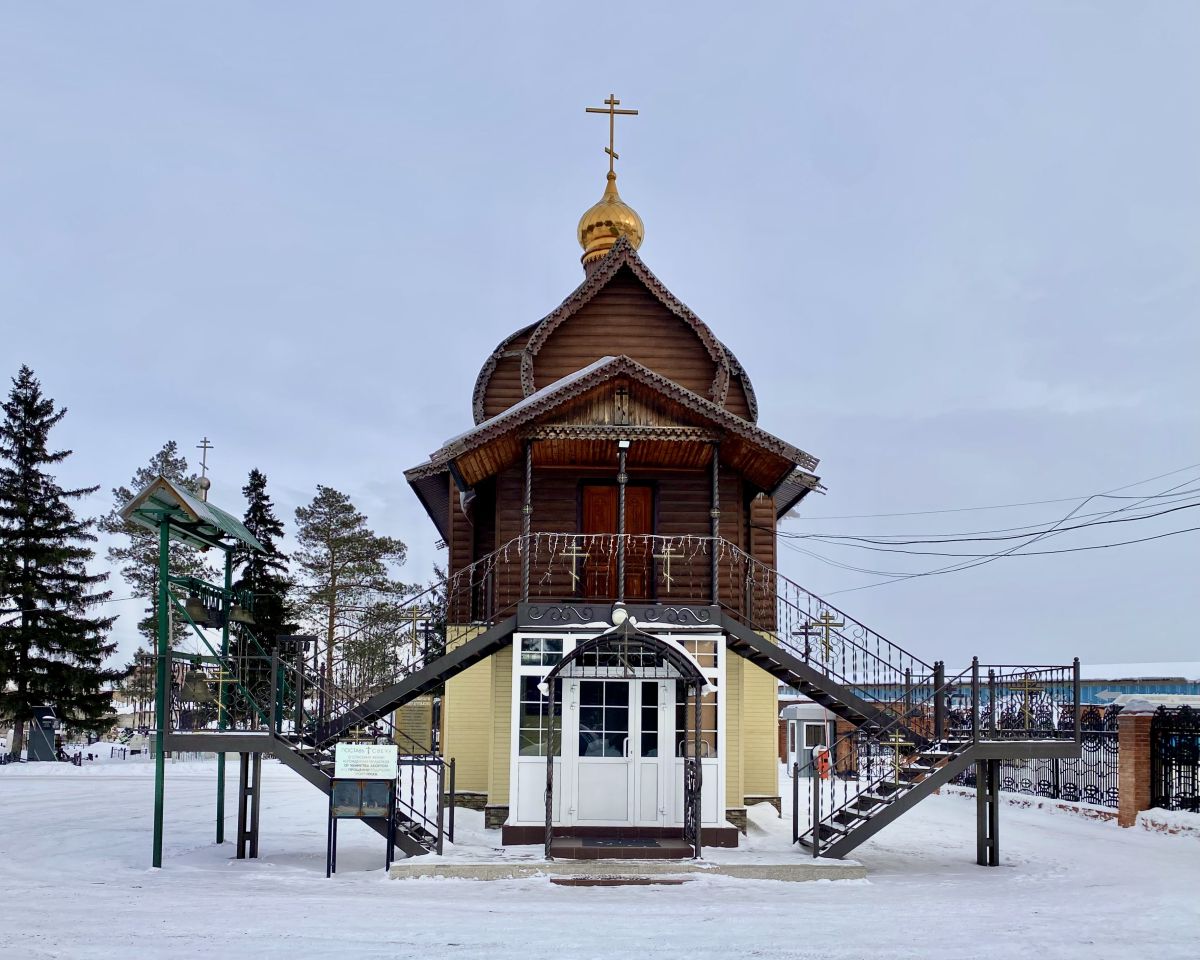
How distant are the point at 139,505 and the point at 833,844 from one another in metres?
10.0

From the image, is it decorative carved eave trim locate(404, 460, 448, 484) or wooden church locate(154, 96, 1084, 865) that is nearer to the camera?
wooden church locate(154, 96, 1084, 865)

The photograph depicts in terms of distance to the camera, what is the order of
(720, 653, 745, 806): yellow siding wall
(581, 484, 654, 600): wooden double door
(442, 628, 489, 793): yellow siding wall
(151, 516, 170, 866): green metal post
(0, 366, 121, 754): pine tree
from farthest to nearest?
1. (0, 366, 121, 754): pine tree
2. (442, 628, 489, 793): yellow siding wall
3. (720, 653, 745, 806): yellow siding wall
4. (581, 484, 654, 600): wooden double door
5. (151, 516, 170, 866): green metal post

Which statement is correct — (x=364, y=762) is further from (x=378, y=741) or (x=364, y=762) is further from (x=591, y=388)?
(x=591, y=388)

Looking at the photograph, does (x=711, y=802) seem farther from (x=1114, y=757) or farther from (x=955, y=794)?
(x=955, y=794)

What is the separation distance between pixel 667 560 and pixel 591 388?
268 centimetres

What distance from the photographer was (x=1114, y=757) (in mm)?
22812

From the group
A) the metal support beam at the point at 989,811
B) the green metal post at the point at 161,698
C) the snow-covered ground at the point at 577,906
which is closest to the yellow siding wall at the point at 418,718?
the snow-covered ground at the point at 577,906

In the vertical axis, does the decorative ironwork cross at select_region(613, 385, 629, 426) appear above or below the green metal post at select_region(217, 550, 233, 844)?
above

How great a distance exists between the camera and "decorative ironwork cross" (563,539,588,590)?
16.2 m

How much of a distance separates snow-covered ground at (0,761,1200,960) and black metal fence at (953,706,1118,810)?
342 centimetres

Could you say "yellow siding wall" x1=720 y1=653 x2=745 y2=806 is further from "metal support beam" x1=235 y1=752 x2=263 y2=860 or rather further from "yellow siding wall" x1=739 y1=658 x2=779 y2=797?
"metal support beam" x1=235 y1=752 x2=263 y2=860

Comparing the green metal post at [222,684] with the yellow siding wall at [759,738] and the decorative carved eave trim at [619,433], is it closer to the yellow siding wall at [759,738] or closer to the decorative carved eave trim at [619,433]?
the decorative carved eave trim at [619,433]

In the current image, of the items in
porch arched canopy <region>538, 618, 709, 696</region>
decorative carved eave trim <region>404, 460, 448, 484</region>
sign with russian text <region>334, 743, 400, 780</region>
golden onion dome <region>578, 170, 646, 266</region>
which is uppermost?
golden onion dome <region>578, 170, 646, 266</region>

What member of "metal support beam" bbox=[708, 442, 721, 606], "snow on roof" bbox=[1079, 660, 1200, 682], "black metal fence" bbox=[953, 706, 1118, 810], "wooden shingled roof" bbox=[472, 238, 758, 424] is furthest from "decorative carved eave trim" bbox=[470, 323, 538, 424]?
"snow on roof" bbox=[1079, 660, 1200, 682]
